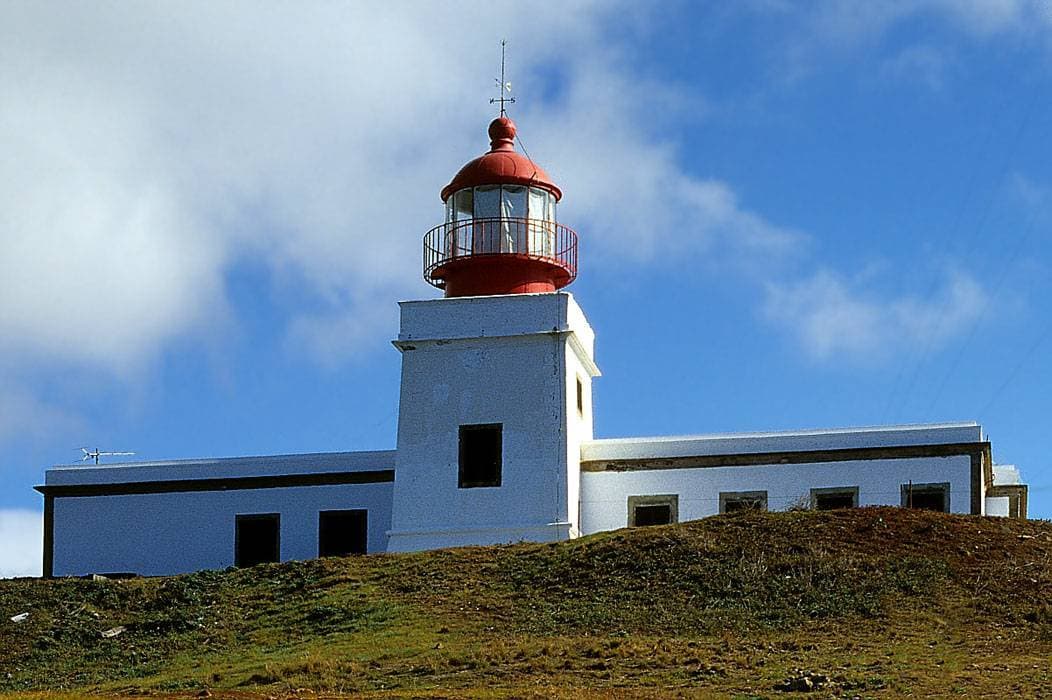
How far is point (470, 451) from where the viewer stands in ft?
116

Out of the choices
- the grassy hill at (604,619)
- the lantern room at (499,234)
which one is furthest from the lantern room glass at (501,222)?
the grassy hill at (604,619)

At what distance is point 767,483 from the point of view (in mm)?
34781

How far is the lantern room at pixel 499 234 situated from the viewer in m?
36.7

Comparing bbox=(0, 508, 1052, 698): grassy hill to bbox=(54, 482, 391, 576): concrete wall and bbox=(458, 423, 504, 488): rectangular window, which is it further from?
bbox=(54, 482, 391, 576): concrete wall

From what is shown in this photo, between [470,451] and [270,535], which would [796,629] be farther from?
[270,535]

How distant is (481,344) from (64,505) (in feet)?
33.1

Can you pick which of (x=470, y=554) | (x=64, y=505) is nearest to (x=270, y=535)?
(x=64, y=505)

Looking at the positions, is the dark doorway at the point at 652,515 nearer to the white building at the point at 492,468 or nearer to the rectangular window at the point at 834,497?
the white building at the point at 492,468

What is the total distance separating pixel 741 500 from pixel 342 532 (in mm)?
8189

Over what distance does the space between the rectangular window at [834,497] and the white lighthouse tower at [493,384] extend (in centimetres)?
461

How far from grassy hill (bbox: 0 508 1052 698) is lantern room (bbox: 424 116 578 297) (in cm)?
714

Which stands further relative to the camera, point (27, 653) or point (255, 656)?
point (27, 653)

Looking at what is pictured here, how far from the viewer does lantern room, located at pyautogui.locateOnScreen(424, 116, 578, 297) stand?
3672 cm

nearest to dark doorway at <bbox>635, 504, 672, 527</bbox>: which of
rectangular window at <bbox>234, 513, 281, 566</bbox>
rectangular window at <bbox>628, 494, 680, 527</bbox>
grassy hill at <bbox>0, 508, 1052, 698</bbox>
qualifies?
rectangular window at <bbox>628, 494, 680, 527</bbox>
